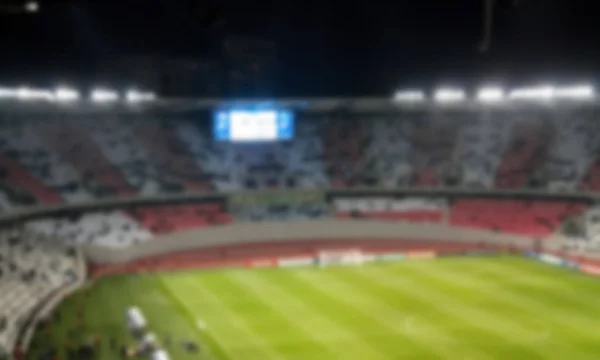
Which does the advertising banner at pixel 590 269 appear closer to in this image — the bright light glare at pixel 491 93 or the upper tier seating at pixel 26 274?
the bright light glare at pixel 491 93

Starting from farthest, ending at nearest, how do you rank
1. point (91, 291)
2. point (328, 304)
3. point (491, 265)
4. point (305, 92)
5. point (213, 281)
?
point (305, 92) < point (491, 265) < point (213, 281) < point (91, 291) < point (328, 304)

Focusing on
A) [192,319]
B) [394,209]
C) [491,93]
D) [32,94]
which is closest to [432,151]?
[491,93]

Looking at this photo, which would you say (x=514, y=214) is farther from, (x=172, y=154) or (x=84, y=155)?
(x=84, y=155)

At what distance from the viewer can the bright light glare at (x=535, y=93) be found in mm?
58312

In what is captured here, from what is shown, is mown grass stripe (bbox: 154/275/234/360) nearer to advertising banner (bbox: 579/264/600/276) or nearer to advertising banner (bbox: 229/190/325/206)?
advertising banner (bbox: 229/190/325/206)

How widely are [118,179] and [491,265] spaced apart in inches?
1255

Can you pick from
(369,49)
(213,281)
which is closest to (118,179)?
(213,281)

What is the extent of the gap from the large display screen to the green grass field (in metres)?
18.8

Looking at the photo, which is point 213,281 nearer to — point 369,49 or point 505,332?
point 505,332

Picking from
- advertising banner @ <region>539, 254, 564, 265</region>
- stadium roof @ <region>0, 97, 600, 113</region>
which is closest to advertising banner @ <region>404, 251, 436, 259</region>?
advertising banner @ <region>539, 254, 564, 265</region>

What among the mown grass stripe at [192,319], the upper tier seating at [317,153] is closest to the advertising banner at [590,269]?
the upper tier seating at [317,153]

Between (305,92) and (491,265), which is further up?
(305,92)

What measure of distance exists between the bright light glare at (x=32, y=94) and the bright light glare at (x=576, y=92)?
44323 millimetres

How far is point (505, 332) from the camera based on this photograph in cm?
3005
